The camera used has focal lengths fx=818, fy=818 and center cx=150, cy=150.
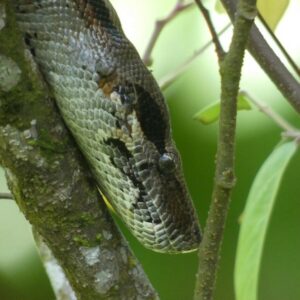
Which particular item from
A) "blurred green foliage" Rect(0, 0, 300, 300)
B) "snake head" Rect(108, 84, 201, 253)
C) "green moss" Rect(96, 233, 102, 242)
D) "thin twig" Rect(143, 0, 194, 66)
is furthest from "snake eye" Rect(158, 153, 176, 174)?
"blurred green foliage" Rect(0, 0, 300, 300)

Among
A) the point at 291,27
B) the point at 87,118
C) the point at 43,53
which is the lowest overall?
the point at 291,27

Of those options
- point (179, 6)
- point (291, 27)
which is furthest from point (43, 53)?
point (291, 27)

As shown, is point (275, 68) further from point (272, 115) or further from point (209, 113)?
point (209, 113)

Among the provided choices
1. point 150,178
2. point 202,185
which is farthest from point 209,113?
point 202,185

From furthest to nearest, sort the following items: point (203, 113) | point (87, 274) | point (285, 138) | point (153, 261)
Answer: point (153, 261) < point (203, 113) < point (285, 138) < point (87, 274)

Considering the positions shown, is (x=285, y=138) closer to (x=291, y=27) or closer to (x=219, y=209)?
(x=219, y=209)

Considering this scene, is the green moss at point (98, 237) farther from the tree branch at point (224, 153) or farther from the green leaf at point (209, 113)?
the green leaf at point (209, 113)

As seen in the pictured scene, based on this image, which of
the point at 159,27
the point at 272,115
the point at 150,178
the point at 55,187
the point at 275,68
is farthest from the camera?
the point at 159,27
